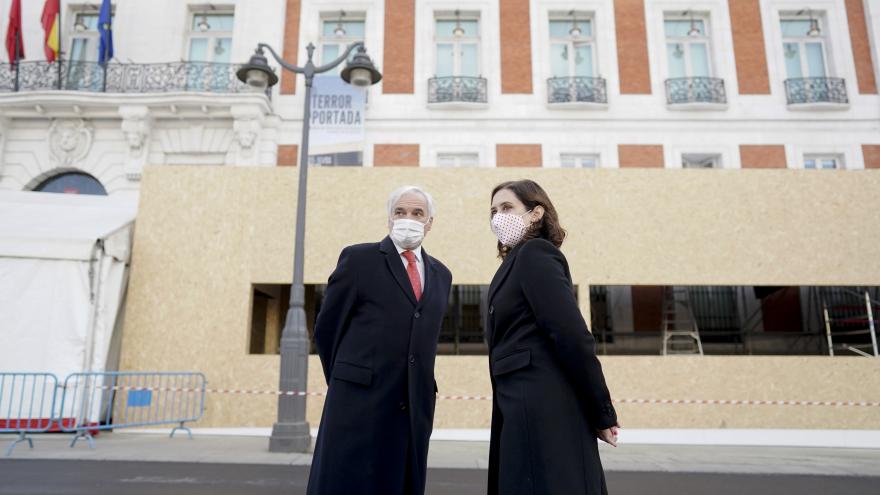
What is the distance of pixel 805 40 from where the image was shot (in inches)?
510

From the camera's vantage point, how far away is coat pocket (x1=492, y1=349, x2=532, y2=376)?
7.22 feet

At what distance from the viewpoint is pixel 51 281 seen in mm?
8445

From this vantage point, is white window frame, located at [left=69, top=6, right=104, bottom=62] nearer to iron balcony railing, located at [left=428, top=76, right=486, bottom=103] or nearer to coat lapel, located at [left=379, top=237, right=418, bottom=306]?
iron balcony railing, located at [left=428, top=76, right=486, bottom=103]

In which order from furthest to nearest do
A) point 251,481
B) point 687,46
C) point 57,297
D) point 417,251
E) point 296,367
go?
point 687,46
point 57,297
point 296,367
point 251,481
point 417,251

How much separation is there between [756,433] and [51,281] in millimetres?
11114

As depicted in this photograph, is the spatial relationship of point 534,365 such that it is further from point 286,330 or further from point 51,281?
point 51,281

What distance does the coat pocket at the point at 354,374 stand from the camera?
2434 millimetres

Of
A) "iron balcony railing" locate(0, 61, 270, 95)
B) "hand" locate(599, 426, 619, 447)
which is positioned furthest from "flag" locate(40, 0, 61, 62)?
"hand" locate(599, 426, 619, 447)

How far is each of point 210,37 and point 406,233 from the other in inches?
504

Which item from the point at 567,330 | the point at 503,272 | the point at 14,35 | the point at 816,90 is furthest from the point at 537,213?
the point at 14,35

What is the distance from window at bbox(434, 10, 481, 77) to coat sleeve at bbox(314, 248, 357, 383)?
11.1 metres

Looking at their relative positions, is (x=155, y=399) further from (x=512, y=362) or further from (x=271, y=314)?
(x=512, y=362)

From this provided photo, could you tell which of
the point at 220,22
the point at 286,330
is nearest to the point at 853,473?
the point at 286,330

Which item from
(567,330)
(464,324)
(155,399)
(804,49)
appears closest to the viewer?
(567,330)
